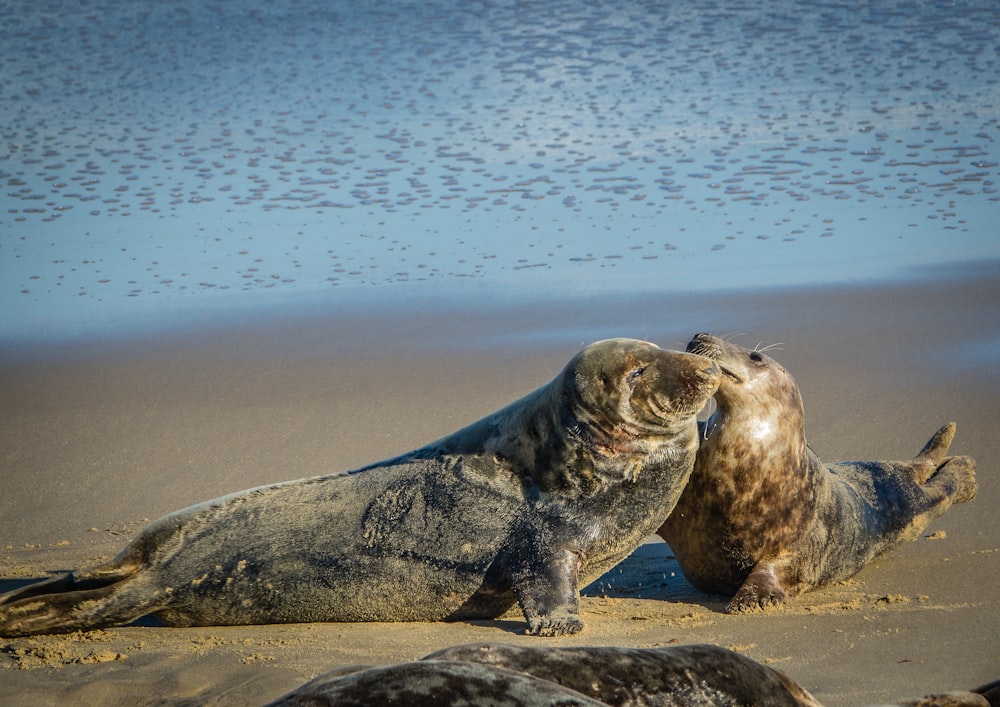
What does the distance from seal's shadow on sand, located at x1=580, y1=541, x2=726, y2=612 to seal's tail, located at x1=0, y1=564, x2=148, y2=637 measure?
1.97 m

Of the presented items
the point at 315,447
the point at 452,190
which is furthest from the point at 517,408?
the point at 452,190

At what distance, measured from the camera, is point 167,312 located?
33.2 ft

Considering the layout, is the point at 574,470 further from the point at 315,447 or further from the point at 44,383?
the point at 44,383

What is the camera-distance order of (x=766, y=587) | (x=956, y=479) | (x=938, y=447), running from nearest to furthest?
(x=766, y=587), (x=956, y=479), (x=938, y=447)

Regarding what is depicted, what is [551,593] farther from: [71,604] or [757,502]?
[71,604]

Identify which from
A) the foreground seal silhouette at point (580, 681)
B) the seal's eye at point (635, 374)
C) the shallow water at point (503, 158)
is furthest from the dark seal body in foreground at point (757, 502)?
the shallow water at point (503, 158)

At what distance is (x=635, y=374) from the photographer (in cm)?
493

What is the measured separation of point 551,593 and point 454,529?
48 centimetres

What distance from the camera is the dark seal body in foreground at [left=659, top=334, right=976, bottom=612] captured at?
5.34m

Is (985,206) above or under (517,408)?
above

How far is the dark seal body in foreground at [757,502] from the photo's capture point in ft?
17.5

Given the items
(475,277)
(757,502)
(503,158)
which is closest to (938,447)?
(757,502)

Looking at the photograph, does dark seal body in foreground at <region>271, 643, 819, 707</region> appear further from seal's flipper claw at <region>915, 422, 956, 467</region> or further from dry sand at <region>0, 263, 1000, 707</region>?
seal's flipper claw at <region>915, 422, 956, 467</region>

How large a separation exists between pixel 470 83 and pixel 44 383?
10.3 meters
